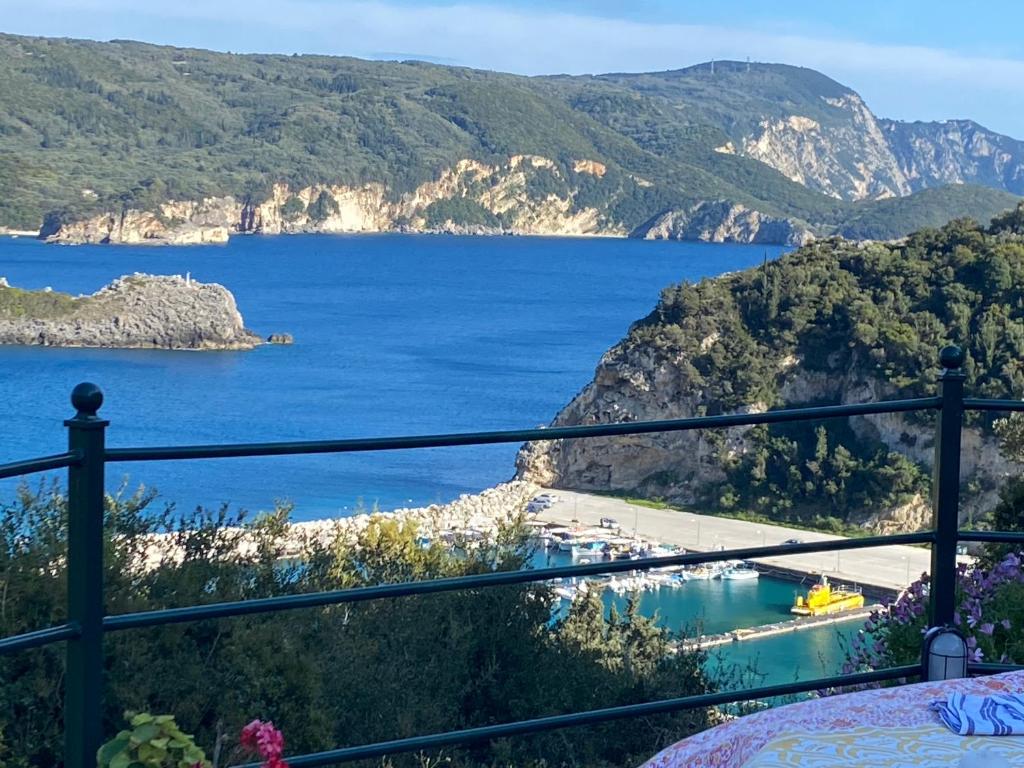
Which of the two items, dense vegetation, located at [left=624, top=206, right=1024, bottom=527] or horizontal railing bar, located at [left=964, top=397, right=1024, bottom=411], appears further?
dense vegetation, located at [left=624, top=206, right=1024, bottom=527]

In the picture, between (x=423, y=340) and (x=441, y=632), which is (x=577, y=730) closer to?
(x=441, y=632)

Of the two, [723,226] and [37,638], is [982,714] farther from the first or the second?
[723,226]

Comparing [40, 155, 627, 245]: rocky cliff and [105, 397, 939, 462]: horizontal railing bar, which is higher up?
[40, 155, 627, 245]: rocky cliff

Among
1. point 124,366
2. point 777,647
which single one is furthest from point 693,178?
point 777,647

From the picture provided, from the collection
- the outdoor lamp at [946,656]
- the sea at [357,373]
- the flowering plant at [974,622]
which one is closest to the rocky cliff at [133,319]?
the sea at [357,373]

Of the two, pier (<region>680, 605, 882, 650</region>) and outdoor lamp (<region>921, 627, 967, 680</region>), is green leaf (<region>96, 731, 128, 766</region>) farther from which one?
pier (<region>680, 605, 882, 650</region>)

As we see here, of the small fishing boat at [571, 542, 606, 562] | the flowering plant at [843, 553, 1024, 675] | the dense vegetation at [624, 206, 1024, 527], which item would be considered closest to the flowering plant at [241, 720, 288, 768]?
the flowering plant at [843, 553, 1024, 675]

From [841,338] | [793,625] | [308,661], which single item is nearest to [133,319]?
[841,338]
